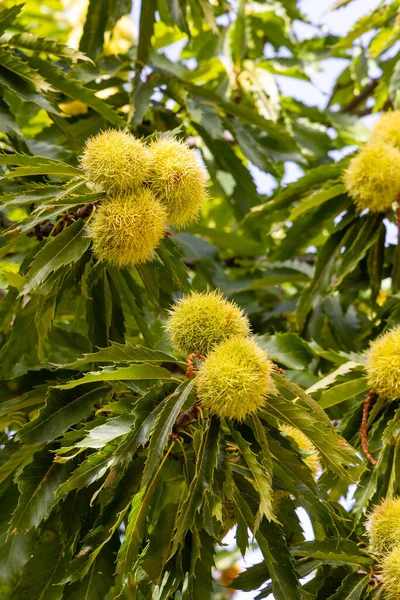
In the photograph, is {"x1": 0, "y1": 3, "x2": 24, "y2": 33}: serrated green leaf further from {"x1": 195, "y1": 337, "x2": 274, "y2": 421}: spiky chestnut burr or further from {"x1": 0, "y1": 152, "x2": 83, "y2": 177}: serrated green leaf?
{"x1": 195, "y1": 337, "x2": 274, "y2": 421}: spiky chestnut burr

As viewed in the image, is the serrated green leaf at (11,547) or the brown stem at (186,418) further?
the serrated green leaf at (11,547)

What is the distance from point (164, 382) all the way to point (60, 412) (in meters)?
0.26

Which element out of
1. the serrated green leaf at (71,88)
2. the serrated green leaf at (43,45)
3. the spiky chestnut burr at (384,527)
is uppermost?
the serrated green leaf at (43,45)

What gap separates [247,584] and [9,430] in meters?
0.98

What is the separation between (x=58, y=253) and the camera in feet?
6.07

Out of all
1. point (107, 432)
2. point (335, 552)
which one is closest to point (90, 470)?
point (107, 432)

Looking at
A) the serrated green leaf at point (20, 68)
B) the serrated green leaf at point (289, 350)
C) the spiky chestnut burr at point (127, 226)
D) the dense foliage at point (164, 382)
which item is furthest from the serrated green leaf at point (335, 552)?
the serrated green leaf at point (20, 68)

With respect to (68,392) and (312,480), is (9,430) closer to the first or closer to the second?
(68,392)

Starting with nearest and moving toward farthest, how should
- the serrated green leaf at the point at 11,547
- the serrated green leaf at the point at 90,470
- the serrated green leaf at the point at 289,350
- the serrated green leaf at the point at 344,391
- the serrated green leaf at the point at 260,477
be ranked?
the serrated green leaf at the point at 260,477 → the serrated green leaf at the point at 90,470 → the serrated green leaf at the point at 11,547 → the serrated green leaf at the point at 344,391 → the serrated green leaf at the point at 289,350

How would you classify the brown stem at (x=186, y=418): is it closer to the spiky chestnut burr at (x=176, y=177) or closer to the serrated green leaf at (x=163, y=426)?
the serrated green leaf at (x=163, y=426)

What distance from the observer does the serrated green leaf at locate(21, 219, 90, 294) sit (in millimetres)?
1777

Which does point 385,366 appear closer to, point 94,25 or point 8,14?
point 8,14

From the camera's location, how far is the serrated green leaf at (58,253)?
178cm

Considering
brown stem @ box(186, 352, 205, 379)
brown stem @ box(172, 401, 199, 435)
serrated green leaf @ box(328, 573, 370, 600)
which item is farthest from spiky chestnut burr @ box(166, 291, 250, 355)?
serrated green leaf @ box(328, 573, 370, 600)
